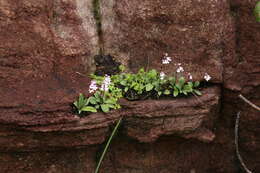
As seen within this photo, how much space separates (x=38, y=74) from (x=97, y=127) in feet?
2.17

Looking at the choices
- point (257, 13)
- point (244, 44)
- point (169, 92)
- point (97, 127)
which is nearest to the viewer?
point (257, 13)

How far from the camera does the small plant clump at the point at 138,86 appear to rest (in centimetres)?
314

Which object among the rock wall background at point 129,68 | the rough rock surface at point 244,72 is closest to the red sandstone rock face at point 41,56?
the rock wall background at point 129,68

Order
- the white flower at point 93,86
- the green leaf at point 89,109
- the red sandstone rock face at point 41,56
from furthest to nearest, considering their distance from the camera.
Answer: the white flower at point 93,86 < the green leaf at point 89,109 < the red sandstone rock face at point 41,56

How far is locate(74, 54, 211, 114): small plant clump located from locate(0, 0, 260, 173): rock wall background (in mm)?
97

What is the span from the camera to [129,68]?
342cm

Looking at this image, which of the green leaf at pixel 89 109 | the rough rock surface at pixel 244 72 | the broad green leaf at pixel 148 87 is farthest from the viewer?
the rough rock surface at pixel 244 72

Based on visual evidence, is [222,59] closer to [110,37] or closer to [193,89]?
[193,89]

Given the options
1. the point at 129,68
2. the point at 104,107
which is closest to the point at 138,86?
the point at 129,68

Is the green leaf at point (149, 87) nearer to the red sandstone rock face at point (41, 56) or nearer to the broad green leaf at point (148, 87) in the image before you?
the broad green leaf at point (148, 87)

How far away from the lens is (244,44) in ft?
11.4

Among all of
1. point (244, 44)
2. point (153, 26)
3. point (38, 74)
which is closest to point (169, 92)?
point (153, 26)

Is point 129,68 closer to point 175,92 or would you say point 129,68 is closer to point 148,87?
point 148,87

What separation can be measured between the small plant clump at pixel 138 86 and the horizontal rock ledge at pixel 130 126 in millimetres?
80
